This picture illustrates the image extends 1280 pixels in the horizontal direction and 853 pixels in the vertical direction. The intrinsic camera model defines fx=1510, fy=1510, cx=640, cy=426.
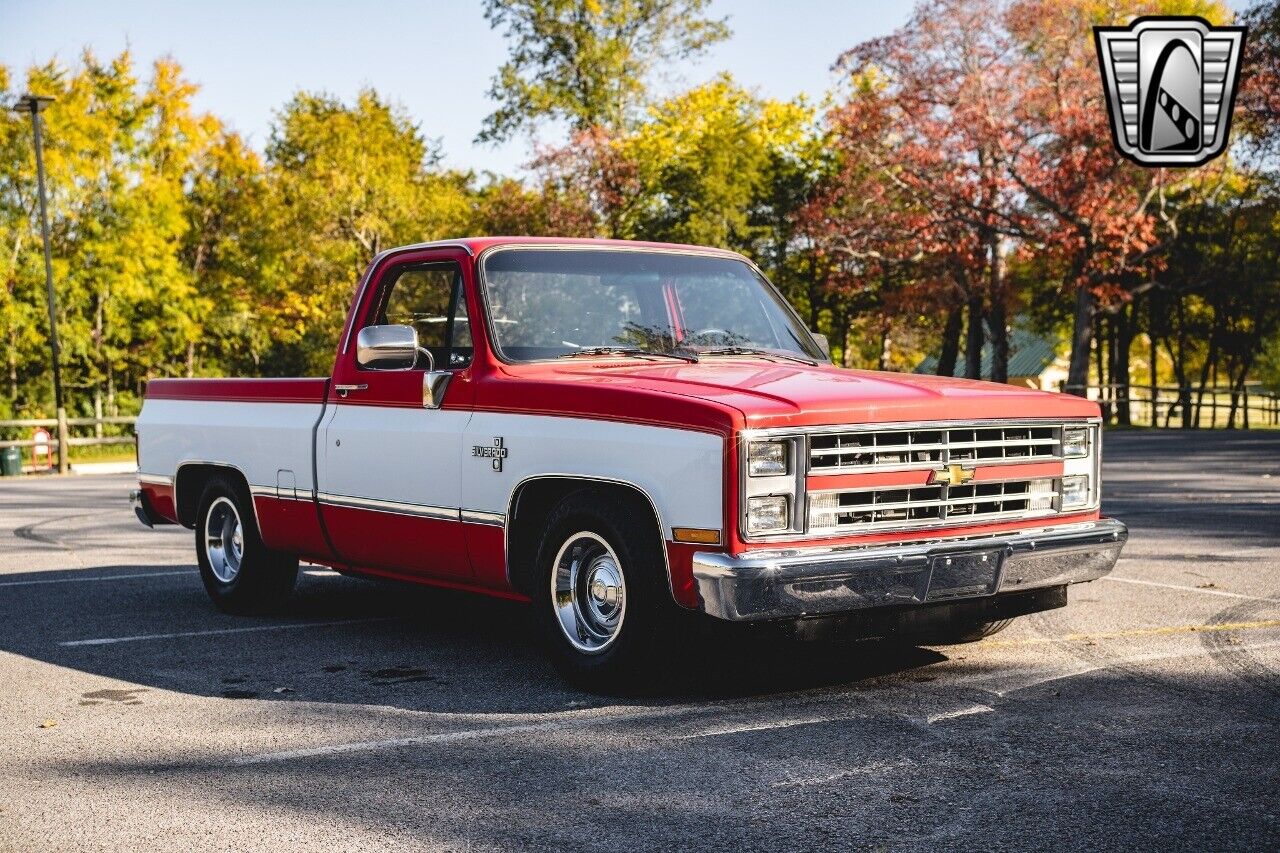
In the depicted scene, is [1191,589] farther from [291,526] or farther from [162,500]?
[162,500]

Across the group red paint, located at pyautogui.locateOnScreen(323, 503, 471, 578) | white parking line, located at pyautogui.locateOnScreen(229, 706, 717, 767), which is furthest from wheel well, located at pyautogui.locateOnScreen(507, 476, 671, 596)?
white parking line, located at pyautogui.locateOnScreen(229, 706, 717, 767)

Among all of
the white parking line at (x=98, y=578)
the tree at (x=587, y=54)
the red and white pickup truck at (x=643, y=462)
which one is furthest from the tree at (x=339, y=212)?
the red and white pickup truck at (x=643, y=462)

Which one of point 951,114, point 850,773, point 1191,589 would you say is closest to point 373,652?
point 850,773

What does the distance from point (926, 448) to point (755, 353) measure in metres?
1.43

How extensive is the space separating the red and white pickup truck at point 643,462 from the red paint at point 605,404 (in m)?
0.01

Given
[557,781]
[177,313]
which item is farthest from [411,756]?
[177,313]

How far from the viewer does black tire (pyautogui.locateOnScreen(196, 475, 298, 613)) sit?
28.6 ft

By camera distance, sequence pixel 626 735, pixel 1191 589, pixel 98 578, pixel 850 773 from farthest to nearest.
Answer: pixel 98 578 < pixel 1191 589 < pixel 626 735 < pixel 850 773

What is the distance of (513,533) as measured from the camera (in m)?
6.74

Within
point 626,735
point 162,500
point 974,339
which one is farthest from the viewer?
point 974,339

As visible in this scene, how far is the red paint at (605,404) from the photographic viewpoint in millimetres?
5879

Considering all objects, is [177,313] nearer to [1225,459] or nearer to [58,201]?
[58,201]

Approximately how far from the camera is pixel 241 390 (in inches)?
345

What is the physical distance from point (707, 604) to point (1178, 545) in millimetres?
6882
